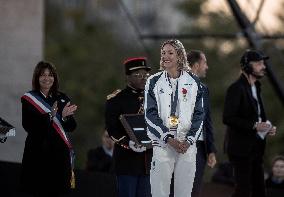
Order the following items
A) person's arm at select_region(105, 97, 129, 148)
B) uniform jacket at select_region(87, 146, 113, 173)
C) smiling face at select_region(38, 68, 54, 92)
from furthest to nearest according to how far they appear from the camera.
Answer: uniform jacket at select_region(87, 146, 113, 173)
person's arm at select_region(105, 97, 129, 148)
smiling face at select_region(38, 68, 54, 92)

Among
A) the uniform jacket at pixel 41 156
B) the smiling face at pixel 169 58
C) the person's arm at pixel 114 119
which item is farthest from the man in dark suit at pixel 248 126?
the smiling face at pixel 169 58

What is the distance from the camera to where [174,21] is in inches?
2771

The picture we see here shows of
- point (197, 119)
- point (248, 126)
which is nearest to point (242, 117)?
point (248, 126)

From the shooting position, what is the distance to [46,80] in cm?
1097

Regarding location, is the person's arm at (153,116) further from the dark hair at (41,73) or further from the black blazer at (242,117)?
the black blazer at (242,117)

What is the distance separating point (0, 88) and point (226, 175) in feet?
10.4

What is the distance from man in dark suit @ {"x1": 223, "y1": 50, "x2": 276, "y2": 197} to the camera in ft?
40.3

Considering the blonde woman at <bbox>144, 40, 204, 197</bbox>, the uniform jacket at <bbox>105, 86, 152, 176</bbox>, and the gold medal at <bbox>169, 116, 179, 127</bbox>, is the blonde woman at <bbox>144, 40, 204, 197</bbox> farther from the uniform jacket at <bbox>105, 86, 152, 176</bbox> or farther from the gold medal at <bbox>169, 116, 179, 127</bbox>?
the uniform jacket at <bbox>105, 86, 152, 176</bbox>

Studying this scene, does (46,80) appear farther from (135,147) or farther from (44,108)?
(135,147)

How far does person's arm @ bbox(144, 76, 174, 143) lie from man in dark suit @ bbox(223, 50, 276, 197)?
8.08ft

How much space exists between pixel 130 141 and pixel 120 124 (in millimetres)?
216

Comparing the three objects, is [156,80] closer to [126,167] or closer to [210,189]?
[126,167]

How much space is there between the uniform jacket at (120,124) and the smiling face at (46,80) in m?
0.73

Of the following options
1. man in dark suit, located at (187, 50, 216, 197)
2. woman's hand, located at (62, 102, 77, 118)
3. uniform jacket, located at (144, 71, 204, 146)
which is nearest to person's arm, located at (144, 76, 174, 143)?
uniform jacket, located at (144, 71, 204, 146)
